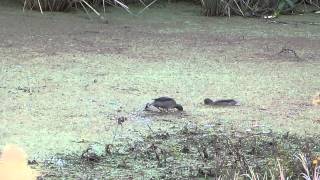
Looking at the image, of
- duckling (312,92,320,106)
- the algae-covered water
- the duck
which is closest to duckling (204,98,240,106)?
the algae-covered water

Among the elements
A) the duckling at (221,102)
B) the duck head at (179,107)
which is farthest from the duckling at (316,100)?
the duck head at (179,107)

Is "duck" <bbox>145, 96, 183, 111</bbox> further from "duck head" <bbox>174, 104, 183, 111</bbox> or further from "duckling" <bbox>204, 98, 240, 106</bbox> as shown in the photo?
"duckling" <bbox>204, 98, 240, 106</bbox>

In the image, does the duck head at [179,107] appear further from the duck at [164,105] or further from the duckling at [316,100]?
the duckling at [316,100]

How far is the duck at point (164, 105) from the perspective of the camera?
2230 mm

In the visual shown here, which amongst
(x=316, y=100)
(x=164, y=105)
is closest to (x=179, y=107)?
(x=164, y=105)

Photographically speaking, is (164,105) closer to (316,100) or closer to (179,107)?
(179,107)

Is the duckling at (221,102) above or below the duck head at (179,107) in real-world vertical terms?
below

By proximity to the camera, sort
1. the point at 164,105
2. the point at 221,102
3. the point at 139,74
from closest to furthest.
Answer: the point at 164,105 < the point at 221,102 < the point at 139,74

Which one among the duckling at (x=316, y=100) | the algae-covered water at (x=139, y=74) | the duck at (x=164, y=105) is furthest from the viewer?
the duckling at (x=316, y=100)

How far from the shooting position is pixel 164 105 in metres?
2.23

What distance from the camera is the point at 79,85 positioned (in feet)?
8.41

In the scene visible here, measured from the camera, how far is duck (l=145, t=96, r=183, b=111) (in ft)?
7.32

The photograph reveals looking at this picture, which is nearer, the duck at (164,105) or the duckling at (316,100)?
the duck at (164,105)

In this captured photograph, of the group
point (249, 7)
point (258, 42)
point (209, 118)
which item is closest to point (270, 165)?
point (209, 118)
